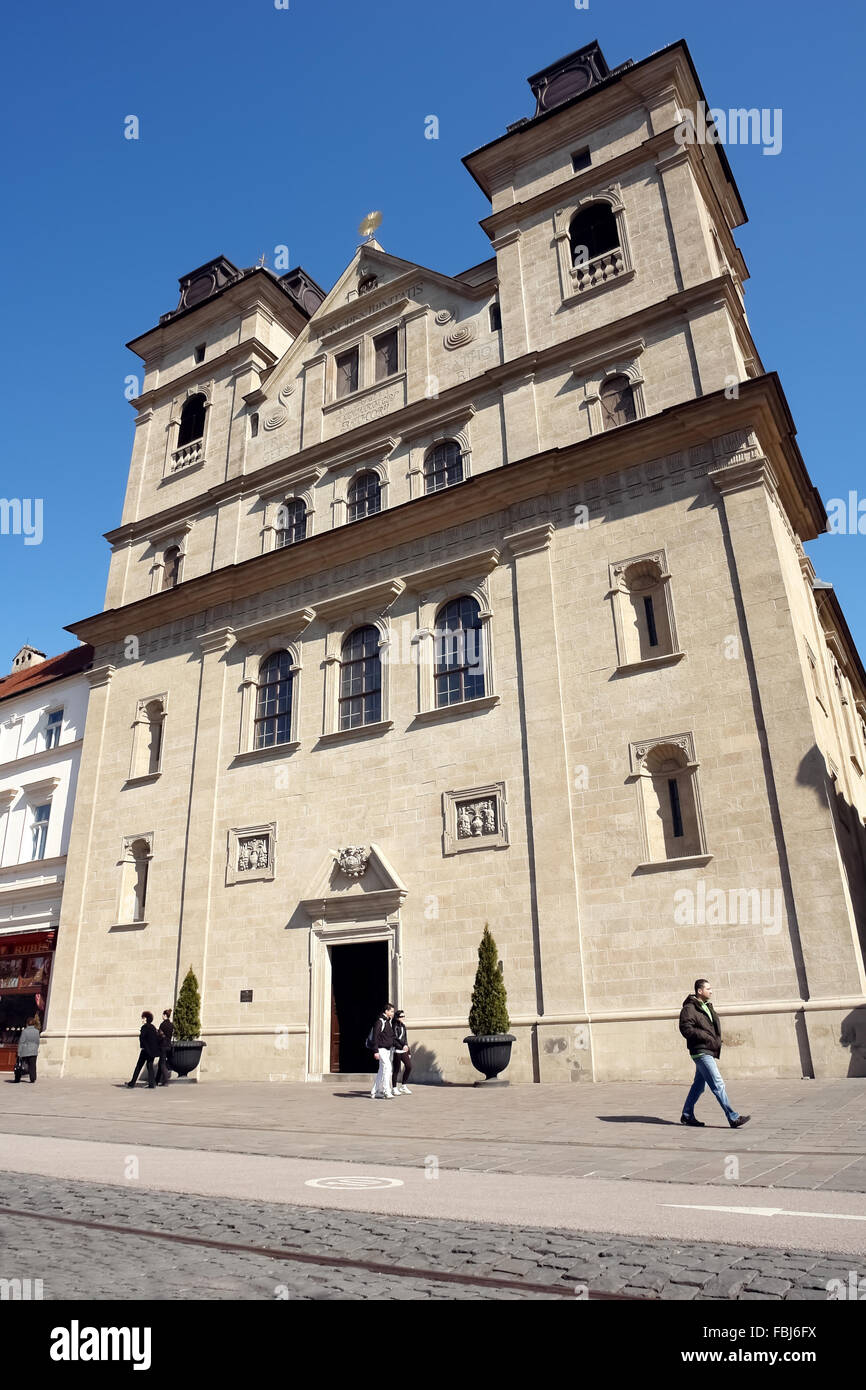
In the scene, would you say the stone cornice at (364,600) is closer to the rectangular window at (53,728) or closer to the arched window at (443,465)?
the arched window at (443,465)

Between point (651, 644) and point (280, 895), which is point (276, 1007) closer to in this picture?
point (280, 895)

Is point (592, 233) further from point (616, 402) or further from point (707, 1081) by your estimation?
point (707, 1081)

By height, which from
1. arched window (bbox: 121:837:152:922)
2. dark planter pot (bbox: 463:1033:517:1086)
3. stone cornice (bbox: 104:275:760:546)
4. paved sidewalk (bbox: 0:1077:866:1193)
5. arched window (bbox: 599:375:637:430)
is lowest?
paved sidewalk (bbox: 0:1077:866:1193)

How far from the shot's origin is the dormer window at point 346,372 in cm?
2775

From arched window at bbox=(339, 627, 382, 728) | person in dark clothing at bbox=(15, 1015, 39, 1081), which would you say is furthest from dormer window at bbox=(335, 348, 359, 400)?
person in dark clothing at bbox=(15, 1015, 39, 1081)

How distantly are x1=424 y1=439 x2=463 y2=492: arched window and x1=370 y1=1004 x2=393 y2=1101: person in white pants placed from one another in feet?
45.0

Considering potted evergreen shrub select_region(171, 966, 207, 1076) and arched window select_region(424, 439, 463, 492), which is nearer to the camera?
potted evergreen shrub select_region(171, 966, 207, 1076)

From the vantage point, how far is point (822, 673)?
22.8m

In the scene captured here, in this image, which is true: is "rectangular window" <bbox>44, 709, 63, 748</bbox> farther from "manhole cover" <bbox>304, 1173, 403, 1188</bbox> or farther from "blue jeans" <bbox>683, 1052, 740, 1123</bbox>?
"manhole cover" <bbox>304, 1173, 403, 1188</bbox>

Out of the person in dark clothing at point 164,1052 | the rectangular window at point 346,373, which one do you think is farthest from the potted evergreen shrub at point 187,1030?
the rectangular window at point 346,373

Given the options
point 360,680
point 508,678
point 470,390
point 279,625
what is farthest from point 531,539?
point 279,625

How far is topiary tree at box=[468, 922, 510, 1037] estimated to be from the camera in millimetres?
17328

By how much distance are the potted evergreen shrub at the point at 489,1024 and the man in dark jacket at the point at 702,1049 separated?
653 centimetres
